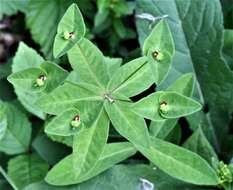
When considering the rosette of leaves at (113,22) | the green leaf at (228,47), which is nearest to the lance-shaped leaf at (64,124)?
the rosette of leaves at (113,22)

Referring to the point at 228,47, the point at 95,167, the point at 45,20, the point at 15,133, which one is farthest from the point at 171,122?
the point at 45,20

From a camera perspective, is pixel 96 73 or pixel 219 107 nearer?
pixel 96 73

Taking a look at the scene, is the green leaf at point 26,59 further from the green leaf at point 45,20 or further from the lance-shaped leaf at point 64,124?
the lance-shaped leaf at point 64,124

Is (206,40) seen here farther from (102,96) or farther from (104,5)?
(102,96)

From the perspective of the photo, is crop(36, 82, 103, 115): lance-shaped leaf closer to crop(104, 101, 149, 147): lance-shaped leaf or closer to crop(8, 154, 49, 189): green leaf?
crop(104, 101, 149, 147): lance-shaped leaf

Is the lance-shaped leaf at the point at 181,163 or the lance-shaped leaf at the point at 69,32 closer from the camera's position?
the lance-shaped leaf at the point at 69,32

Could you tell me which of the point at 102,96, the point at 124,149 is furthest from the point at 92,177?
the point at 102,96

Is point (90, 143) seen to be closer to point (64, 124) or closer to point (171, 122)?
point (64, 124)
